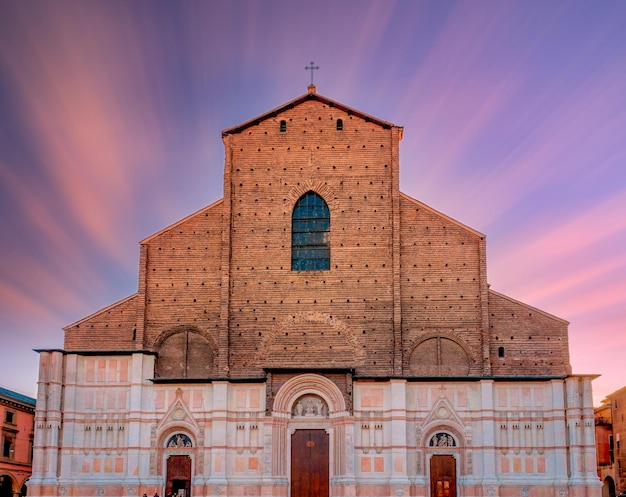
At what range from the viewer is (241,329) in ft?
106

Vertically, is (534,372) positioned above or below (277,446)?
above

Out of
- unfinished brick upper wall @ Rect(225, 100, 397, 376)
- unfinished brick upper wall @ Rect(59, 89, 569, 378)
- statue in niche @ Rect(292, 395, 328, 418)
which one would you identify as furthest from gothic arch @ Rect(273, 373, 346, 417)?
unfinished brick upper wall @ Rect(225, 100, 397, 376)

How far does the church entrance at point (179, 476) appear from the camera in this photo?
3112 centimetres

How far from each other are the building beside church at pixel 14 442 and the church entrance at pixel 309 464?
18.6 m

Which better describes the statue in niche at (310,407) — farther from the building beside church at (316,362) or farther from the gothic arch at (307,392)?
the gothic arch at (307,392)

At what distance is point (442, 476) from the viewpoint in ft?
101

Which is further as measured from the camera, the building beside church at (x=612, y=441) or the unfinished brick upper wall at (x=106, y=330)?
the building beside church at (x=612, y=441)

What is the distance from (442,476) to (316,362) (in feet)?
19.6

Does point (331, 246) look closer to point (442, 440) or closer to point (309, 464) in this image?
point (309, 464)

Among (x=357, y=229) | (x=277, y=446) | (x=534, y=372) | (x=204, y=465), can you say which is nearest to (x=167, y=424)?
(x=204, y=465)

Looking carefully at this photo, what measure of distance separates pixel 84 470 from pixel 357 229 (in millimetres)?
13201

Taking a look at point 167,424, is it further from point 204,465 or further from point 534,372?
point 534,372

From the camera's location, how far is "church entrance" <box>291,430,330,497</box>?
30812 millimetres

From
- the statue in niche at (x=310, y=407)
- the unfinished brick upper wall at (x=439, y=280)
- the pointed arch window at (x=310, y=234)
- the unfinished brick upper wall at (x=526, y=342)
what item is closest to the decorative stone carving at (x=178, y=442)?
the statue in niche at (x=310, y=407)
